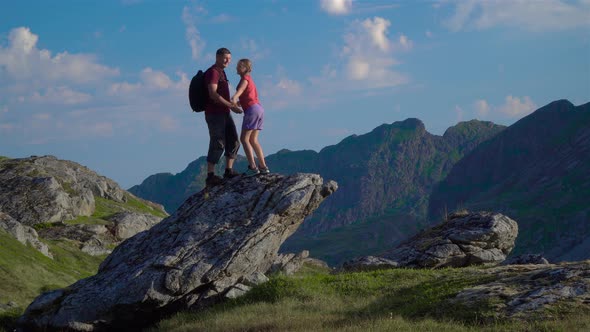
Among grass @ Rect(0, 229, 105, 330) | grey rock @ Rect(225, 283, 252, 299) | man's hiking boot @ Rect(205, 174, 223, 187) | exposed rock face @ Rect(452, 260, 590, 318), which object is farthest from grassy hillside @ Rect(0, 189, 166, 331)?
exposed rock face @ Rect(452, 260, 590, 318)

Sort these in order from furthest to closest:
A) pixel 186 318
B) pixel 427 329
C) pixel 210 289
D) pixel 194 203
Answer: pixel 194 203
pixel 210 289
pixel 186 318
pixel 427 329

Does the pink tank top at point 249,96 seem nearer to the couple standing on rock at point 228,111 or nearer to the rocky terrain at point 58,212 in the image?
the couple standing on rock at point 228,111

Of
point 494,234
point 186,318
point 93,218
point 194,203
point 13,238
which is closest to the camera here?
point 186,318

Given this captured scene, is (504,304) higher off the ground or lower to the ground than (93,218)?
lower

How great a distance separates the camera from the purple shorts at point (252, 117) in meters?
24.2

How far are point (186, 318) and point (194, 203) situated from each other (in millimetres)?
5722

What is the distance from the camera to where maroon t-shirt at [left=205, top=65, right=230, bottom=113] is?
23.8m

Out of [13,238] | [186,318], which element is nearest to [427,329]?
[186,318]

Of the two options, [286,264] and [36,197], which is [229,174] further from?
[36,197]

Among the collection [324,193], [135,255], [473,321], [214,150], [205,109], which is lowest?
[473,321]

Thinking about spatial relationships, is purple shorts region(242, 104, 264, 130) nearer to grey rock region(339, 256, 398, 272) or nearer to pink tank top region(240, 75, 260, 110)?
pink tank top region(240, 75, 260, 110)

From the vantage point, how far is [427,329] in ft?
54.1

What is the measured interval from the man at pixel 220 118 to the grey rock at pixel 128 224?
8910cm

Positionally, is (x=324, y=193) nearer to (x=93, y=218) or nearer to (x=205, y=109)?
(x=205, y=109)
